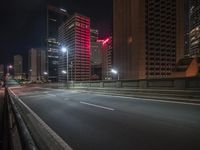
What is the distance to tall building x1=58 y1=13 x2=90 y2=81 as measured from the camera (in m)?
172

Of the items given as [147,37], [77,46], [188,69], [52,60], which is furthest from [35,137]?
[52,60]

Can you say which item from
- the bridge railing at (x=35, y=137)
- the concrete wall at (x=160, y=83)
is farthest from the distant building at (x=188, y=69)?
the bridge railing at (x=35, y=137)

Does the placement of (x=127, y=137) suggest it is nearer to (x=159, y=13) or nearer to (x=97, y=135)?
(x=97, y=135)

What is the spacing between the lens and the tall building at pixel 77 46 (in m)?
172

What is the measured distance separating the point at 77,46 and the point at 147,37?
66.2 m

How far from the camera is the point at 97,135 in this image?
20.0 feet

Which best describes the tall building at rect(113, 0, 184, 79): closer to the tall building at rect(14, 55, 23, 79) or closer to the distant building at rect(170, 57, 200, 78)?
the distant building at rect(170, 57, 200, 78)

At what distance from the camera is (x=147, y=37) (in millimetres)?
131625

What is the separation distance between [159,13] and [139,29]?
24394 mm

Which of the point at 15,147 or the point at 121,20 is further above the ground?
the point at 121,20

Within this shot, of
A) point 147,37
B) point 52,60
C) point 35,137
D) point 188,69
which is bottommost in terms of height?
point 35,137

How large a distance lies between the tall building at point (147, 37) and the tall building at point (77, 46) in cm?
4249

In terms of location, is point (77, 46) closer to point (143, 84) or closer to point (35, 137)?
point (143, 84)

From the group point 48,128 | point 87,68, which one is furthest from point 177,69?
point 87,68
